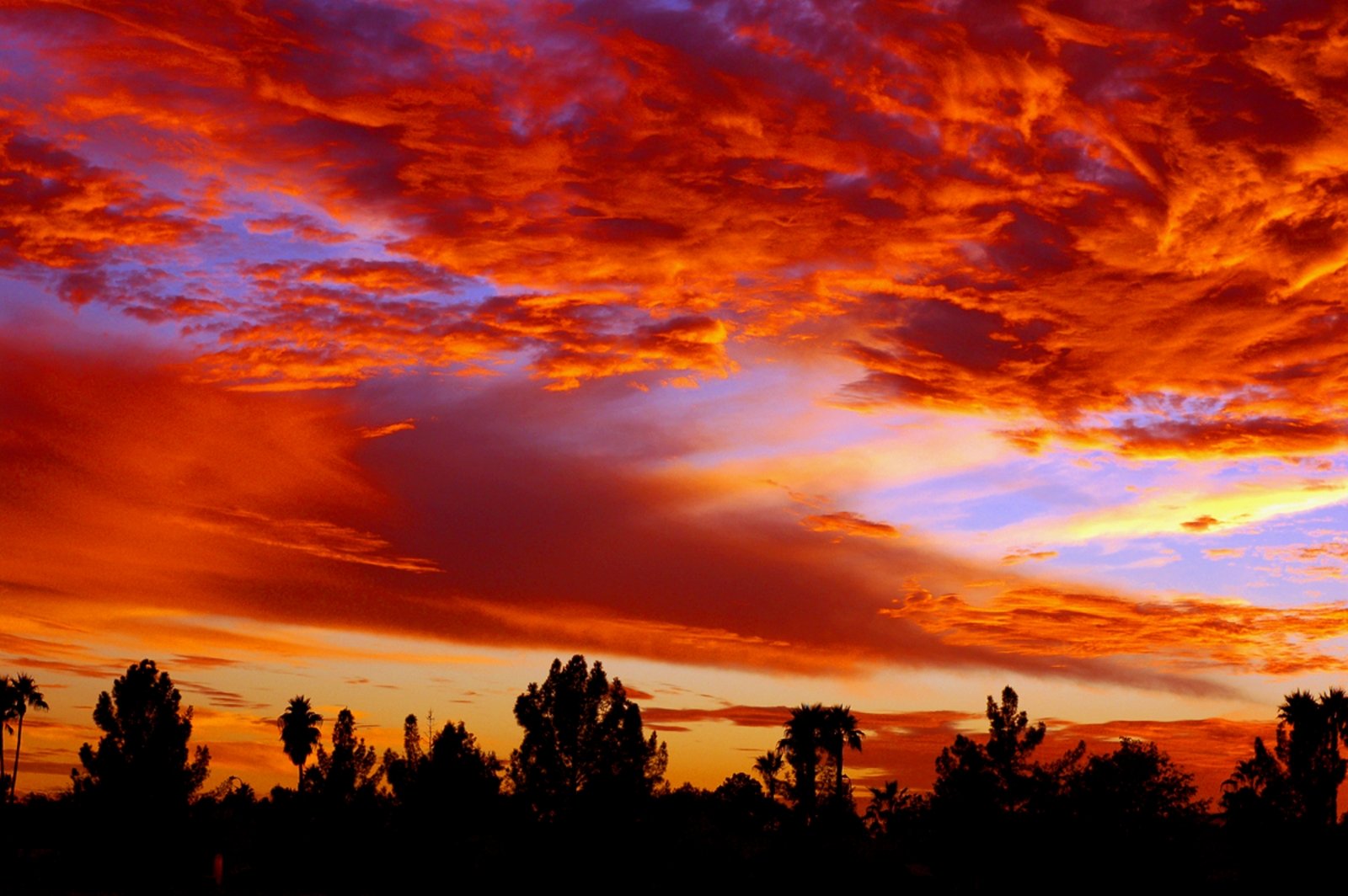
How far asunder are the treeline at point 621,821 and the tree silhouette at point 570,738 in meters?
0.11

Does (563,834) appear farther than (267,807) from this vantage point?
No

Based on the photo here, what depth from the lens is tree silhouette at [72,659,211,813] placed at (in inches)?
2657

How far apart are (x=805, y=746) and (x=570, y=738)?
29.1 metres

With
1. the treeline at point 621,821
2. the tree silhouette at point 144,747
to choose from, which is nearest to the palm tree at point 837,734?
the treeline at point 621,821

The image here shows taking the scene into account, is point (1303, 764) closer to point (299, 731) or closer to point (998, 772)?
point (998, 772)

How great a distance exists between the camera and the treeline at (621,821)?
149 ft

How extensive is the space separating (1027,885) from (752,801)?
72.4 meters

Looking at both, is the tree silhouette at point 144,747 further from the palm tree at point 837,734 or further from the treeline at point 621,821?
the palm tree at point 837,734

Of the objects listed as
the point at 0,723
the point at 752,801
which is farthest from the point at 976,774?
the point at 0,723

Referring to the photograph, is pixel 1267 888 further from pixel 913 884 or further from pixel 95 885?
pixel 95 885

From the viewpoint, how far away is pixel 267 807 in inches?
4193

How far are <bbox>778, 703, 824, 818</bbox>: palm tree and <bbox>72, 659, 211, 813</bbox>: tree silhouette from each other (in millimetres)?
45165

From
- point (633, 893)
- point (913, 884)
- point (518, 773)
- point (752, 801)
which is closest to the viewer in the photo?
point (633, 893)

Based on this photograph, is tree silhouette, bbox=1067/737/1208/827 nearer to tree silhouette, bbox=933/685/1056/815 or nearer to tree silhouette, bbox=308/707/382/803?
tree silhouette, bbox=933/685/1056/815
